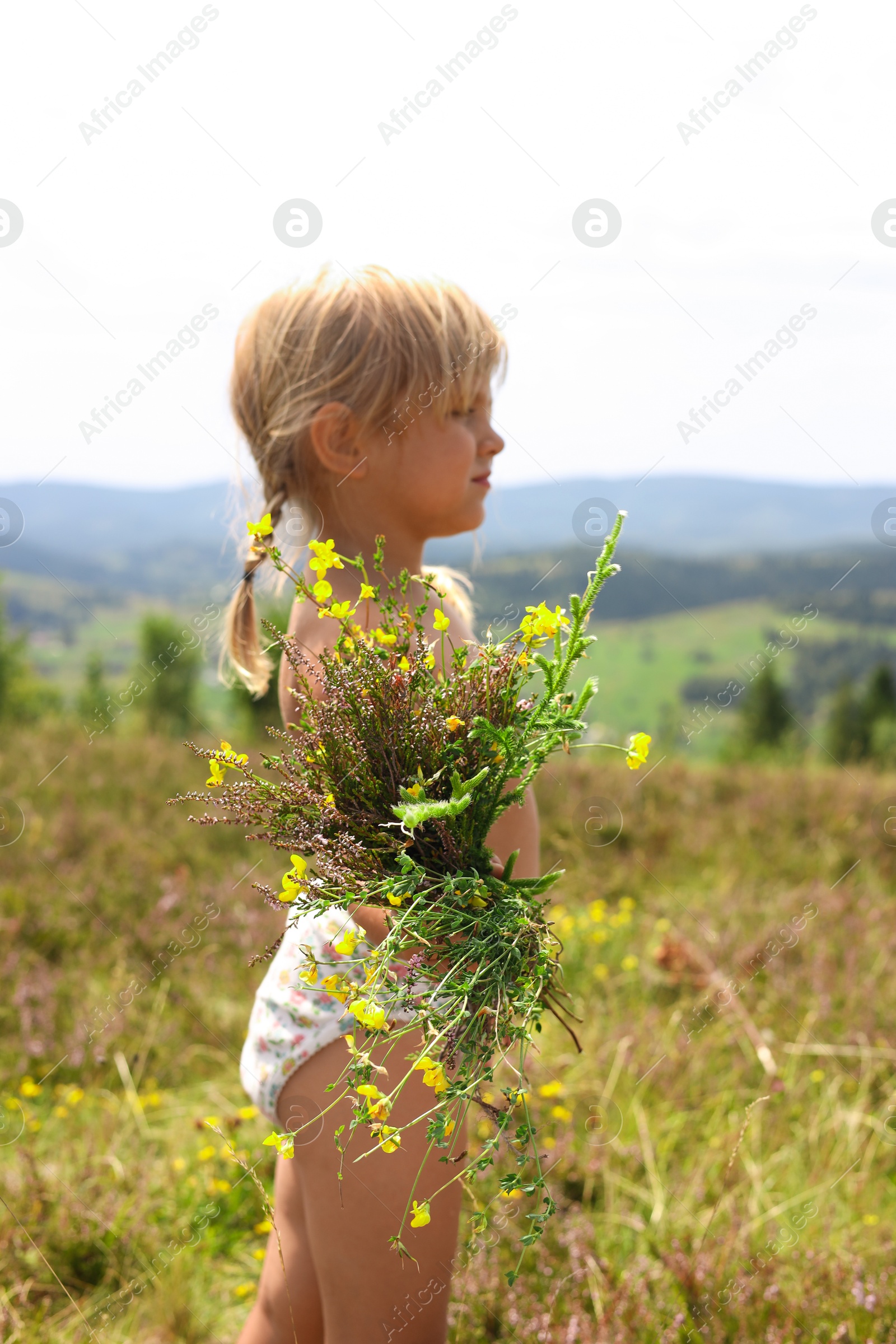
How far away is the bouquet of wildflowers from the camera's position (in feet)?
4.21

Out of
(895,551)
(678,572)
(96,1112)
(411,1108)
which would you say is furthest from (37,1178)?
(895,551)

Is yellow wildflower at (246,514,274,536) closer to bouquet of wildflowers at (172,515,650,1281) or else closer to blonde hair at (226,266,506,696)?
bouquet of wildflowers at (172,515,650,1281)

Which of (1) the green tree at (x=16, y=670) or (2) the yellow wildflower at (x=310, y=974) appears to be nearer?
(2) the yellow wildflower at (x=310, y=974)

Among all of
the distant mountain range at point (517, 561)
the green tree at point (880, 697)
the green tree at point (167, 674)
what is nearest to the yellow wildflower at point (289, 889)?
the green tree at point (167, 674)

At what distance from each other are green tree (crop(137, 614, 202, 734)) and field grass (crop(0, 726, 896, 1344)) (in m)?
1.14

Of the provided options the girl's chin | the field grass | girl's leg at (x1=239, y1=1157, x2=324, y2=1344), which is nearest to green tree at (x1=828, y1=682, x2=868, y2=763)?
the field grass

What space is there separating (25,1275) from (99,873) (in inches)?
86.8

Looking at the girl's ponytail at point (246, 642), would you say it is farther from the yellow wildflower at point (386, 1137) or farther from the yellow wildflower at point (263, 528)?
the yellow wildflower at point (386, 1137)

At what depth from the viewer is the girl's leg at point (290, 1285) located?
1.88 metres

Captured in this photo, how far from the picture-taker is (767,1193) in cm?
283

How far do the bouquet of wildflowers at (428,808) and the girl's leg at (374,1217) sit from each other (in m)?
0.16

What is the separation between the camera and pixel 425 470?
73.3 inches

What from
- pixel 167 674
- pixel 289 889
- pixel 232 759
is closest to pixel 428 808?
pixel 289 889

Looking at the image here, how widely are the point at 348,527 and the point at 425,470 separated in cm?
21
